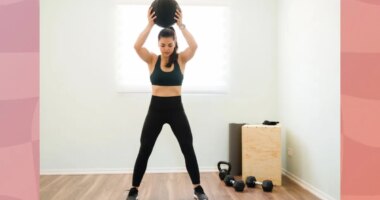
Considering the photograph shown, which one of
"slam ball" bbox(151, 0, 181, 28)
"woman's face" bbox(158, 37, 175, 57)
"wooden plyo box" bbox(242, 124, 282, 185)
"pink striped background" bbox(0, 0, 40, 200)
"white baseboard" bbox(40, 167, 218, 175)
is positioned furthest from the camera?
"white baseboard" bbox(40, 167, 218, 175)

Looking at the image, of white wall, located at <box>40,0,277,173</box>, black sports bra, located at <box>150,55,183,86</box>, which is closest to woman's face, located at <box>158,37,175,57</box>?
black sports bra, located at <box>150,55,183,86</box>

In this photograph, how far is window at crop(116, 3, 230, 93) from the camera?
156 inches

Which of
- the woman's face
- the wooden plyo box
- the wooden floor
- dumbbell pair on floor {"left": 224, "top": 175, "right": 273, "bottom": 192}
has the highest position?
the woman's face

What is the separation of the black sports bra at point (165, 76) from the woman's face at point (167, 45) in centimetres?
10

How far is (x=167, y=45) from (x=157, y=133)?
715mm

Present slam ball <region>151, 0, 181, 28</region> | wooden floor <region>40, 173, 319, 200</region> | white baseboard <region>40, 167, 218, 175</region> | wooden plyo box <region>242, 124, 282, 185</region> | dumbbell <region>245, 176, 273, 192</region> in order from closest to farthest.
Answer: slam ball <region>151, 0, 181, 28</region> → wooden floor <region>40, 173, 319, 200</region> → dumbbell <region>245, 176, 273, 192</region> → wooden plyo box <region>242, 124, 282, 185</region> → white baseboard <region>40, 167, 218, 175</region>

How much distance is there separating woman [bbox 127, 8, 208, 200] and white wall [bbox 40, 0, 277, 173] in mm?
1151

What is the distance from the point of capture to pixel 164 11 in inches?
102

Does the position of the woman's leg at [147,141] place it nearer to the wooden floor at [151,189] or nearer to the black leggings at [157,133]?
the black leggings at [157,133]

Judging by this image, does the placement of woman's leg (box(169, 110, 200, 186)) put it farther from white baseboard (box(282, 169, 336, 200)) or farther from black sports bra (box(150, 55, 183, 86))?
white baseboard (box(282, 169, 336, 200))

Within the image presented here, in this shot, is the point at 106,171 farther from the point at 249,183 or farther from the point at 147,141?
the point at 249,183

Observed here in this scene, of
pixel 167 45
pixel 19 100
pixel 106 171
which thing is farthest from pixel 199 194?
pixel 19 100

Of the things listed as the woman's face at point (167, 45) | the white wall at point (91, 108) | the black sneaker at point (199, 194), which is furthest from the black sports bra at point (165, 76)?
the white wall at point (91, 108)

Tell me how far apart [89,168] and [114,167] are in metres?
0.28
